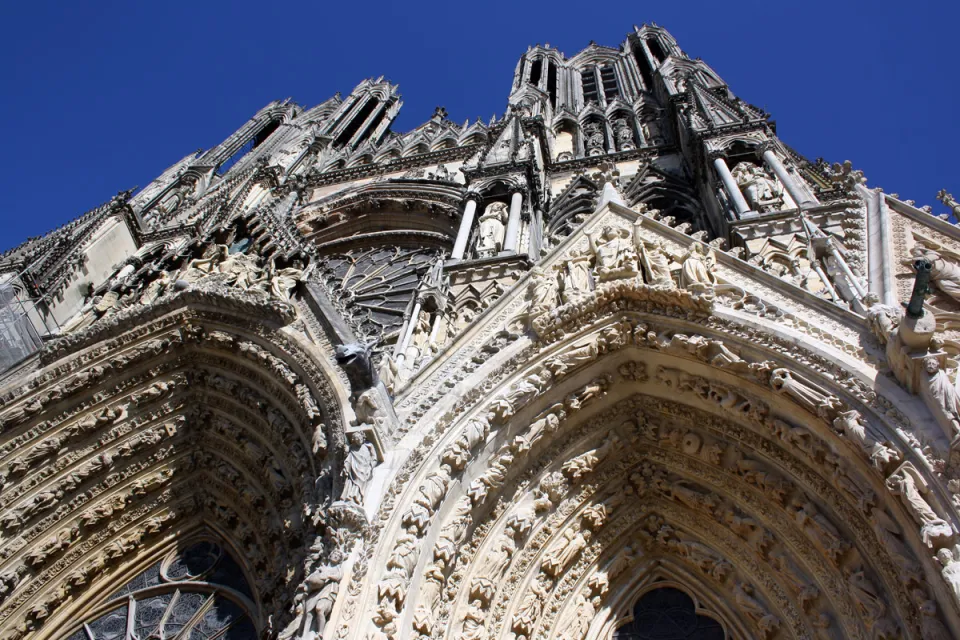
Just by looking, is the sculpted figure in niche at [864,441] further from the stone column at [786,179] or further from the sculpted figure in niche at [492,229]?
the sculpted figure in niche at [492,229]

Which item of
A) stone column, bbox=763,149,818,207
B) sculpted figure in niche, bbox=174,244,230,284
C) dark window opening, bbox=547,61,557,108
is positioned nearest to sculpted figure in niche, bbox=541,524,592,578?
sculpted figure in niche, bbox=174,244,230,284

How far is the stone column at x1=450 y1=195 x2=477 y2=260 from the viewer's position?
9.98 meters

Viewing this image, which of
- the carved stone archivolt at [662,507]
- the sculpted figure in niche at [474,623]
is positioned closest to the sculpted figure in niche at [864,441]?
the carved stone archivolt at [662,507]

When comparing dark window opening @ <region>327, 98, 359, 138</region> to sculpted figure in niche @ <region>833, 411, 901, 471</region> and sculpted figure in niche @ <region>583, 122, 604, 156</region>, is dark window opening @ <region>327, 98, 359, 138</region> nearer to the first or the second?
sculpted figure in niche @ <region>583, 122, 604, 156</region>

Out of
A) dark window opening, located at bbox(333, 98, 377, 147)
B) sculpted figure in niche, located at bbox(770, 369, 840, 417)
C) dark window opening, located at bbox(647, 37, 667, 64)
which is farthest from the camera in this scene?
dark window opening, located at bbox(647, 37, 667, 64)

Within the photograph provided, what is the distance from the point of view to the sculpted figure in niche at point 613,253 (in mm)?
6559

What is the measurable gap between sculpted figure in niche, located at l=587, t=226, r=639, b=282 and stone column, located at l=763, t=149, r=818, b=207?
2957 mm

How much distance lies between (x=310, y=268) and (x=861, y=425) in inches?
210

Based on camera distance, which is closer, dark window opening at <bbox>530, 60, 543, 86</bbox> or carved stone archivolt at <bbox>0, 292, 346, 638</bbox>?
carved stone archivolt at <bbox>0, 292, 346, 638</bbox>

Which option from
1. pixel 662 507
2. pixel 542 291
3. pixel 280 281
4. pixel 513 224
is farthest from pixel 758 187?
pixel 280 281

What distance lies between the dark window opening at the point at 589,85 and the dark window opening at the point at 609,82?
266 mm

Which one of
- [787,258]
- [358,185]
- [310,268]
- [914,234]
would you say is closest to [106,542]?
[310,268]

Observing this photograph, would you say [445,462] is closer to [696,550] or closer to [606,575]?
[606,575]

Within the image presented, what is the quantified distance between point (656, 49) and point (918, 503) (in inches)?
859
